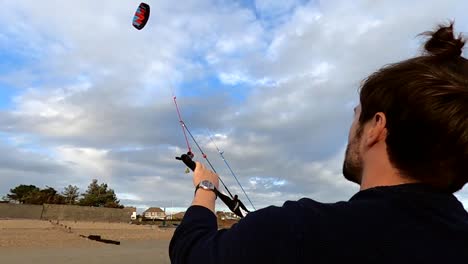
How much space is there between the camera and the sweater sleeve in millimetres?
1335

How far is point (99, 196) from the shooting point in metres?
95.2

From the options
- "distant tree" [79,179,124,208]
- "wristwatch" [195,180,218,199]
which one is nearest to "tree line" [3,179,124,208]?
"distant tree" [79,179,124,208]

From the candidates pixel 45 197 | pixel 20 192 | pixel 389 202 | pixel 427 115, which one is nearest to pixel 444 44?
pixel 427 115

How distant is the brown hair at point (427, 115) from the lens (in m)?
1.47

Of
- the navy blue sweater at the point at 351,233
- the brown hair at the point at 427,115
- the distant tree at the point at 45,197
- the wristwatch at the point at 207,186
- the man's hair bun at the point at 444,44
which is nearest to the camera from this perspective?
the navy blue sweater at the point at 351,233

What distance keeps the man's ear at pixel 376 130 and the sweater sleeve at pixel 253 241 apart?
0.35 metres

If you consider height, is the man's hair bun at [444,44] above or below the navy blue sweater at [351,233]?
above

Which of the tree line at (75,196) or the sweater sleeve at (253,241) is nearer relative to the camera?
the sweater sleeve at (253,241)

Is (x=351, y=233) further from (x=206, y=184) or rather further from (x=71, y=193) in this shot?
(x=71, y=193)

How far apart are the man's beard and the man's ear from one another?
0.06m

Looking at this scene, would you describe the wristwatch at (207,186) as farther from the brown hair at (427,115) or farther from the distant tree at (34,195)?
the distant tree at (34,195)

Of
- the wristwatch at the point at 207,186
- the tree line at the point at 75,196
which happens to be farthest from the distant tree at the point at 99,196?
the wristwatch at the point at 207,186

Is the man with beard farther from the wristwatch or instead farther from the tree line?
the tree line

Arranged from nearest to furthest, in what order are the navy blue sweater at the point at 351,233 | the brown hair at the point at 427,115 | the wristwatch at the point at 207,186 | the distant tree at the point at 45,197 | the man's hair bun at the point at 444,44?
the navy blue sweater at the point at 351,233
the brown hair at the point at 427,115
the man's hair bun at the point at 444,44
the wristwatch at the point at 207,186
the distant tree at the point at 45,197
